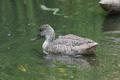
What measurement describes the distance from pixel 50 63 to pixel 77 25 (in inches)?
121

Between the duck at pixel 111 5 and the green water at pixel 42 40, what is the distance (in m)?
0.38

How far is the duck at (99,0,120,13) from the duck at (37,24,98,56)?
310cm

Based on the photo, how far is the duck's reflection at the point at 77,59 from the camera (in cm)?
1272

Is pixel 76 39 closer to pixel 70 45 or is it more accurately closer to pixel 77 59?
pixel 70 45

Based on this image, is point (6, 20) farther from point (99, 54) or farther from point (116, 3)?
point (99, 54)

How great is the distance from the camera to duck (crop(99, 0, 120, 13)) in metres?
16.8

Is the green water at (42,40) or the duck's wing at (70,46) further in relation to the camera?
the duck's wing at (70,46)

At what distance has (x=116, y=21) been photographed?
16.4 meters

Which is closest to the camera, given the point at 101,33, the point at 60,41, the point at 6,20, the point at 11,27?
the point at 60,41

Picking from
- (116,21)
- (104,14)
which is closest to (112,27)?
(116,21)

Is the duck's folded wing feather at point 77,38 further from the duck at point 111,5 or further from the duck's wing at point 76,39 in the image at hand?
the duck at point 111,5

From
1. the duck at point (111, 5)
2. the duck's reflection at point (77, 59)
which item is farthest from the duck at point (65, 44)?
the duck at point (111, 5)

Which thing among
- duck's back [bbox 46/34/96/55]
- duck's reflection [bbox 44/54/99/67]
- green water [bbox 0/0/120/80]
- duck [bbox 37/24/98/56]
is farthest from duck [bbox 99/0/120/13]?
duck's reflection [bbox 44/54/99/67]

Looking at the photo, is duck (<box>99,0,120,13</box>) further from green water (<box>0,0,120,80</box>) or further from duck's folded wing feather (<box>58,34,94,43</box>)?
duck's folded wing feather (<box>58,34,94,43</box>)
